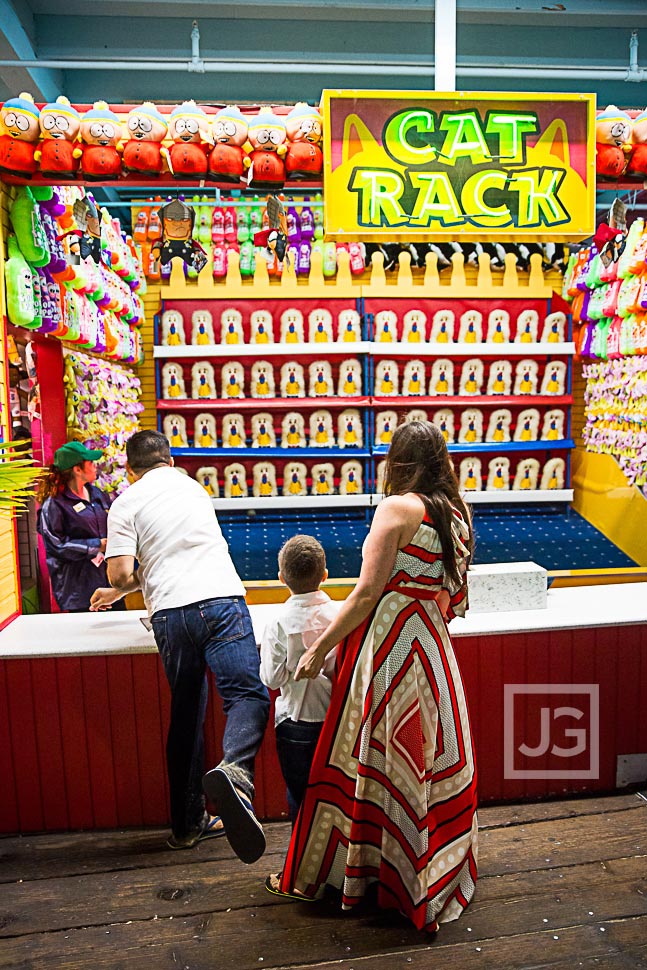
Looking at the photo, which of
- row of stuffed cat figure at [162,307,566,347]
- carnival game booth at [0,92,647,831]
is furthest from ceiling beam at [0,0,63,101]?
row of stuffed cat figure at [162,307,566,347]

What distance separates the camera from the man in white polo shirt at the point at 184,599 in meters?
2.34

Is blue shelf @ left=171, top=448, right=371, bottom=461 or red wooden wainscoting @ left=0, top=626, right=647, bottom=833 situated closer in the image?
red wooden wainscoting @ left=0, top=626, right=647, bottom=833

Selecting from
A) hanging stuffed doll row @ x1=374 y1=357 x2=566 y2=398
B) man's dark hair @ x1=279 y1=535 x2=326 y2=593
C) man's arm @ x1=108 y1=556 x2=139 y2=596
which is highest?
hanging stuffed doll row @ x1=374 y1=357 x2=566 y2=398

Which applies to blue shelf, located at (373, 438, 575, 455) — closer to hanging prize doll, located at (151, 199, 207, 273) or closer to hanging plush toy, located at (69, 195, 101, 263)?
hanging prize doll, located at (151, 199, 207, 273)

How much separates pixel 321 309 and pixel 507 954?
466 centimetres

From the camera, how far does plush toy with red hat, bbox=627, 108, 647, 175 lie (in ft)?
10.5

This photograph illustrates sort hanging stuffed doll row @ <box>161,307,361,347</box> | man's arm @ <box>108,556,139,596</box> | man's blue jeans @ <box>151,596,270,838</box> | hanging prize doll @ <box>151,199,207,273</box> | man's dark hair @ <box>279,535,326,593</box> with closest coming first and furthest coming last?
man's dark hair @ <box>279,535,326,593</box> → man's blue jeans @ <box>151,596,270,838</box> → man's arm @ <box>108,556,139,596</box> → hanging prize doll @ <box>151,199,207,273</box> → hanging stuffed doll row @ <box>161,307,361,347</box>

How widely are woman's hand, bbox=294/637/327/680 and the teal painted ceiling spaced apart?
3874 millimetres

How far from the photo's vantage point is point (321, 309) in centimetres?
582

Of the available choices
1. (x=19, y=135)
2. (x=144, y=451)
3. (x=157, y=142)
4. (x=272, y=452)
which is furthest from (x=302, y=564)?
(x=272, y=452)

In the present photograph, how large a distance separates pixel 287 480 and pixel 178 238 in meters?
2.66

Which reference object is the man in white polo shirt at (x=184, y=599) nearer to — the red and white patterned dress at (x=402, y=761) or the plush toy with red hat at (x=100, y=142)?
the red and white patterned dress at (x=402, y=761)

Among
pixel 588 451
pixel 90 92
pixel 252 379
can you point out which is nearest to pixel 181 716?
pixel 252 379

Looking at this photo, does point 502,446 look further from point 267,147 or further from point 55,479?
point 55,479
